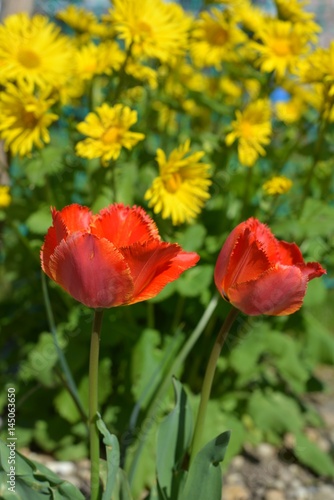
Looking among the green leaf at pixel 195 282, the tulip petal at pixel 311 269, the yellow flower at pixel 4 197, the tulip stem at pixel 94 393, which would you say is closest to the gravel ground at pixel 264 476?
the green leaf at pixel 195 282

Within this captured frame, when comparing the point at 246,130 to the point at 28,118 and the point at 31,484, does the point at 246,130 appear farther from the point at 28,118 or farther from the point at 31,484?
the point at 31,484

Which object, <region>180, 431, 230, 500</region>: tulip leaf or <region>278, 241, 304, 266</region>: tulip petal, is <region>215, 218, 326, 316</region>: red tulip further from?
<region>180, 431, 230, 500</region>: tulip leaf

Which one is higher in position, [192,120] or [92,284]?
[92,284]

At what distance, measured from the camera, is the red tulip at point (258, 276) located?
35.2 inches

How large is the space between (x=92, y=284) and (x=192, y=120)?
1759mm

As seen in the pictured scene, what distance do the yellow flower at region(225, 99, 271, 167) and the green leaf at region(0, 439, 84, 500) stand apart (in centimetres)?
92

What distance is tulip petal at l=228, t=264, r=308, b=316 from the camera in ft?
2.93

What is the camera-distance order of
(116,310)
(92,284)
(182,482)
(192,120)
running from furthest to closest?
(192,120) < (116,310) < (182,482) < (92,284)

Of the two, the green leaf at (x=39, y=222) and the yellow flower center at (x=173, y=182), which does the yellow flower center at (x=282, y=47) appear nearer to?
the yellow flower center at (x=173, y=182)

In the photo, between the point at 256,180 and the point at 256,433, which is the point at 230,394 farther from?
the point at 256,180

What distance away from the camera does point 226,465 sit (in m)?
1.88

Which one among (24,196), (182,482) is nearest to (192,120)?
(24,196)

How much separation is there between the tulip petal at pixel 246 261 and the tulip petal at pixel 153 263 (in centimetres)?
5

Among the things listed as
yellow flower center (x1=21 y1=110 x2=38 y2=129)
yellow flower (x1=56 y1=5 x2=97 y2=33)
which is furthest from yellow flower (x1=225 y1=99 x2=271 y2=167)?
yellow flower (x1=56 y1=5 x2=97 y2=33)
